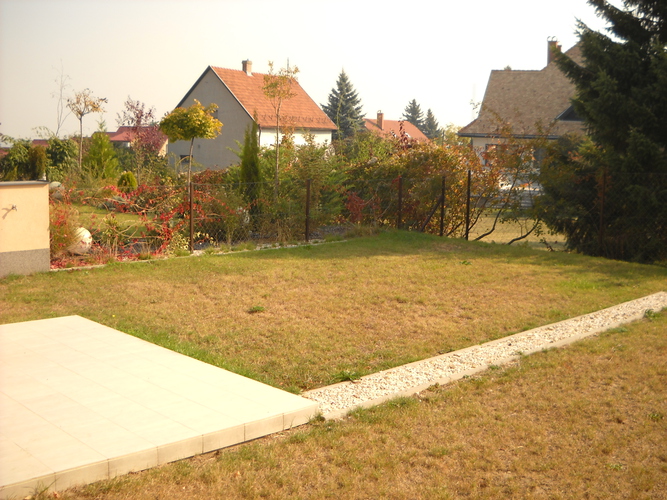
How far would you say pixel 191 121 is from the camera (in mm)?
18516

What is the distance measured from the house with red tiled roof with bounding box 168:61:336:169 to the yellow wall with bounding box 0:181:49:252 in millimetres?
24770

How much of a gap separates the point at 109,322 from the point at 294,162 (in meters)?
8.48

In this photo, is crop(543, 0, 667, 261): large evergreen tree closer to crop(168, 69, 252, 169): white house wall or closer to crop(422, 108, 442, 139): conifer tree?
crop(168, 69, 252, 169): white house wall

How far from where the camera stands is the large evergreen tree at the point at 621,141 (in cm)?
1208

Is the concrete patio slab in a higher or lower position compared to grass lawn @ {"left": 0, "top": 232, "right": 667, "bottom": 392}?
lower

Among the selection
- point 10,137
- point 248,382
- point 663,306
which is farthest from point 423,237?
point 10,137

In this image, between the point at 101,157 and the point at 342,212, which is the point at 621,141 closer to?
the point at 342,212

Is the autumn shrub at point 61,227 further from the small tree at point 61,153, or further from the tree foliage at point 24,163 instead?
the small tree at point 61,153

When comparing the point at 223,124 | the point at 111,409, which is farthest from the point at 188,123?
the point at 223,124

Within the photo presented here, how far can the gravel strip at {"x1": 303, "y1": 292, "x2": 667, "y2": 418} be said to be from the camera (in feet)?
15.7

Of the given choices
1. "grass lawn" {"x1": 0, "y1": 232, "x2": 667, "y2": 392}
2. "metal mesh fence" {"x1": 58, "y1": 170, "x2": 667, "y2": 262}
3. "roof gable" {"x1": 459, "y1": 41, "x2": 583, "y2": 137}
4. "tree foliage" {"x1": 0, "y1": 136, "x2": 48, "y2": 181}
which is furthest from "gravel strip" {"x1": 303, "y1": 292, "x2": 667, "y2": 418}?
"roof gable" {"x1": 459, "y1": 41, "x2": 583, "y2": 137}

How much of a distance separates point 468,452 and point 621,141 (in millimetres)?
10892

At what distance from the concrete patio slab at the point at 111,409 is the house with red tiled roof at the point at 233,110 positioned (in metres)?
28.6

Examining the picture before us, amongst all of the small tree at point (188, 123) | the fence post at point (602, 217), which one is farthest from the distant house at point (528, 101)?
the fence post at point (602, 217)
